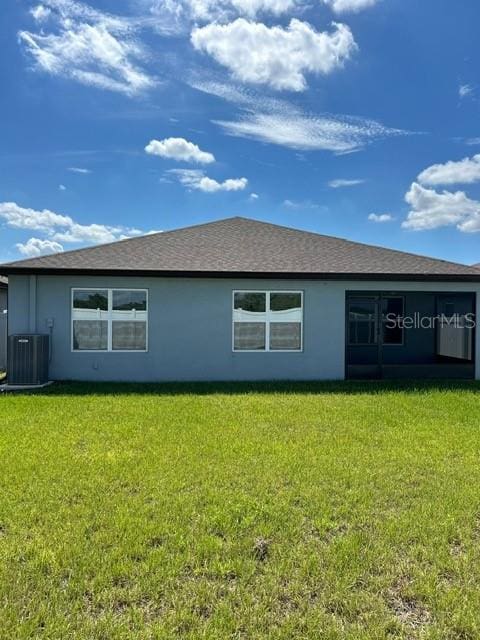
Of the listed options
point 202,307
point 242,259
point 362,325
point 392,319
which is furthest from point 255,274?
point 392,319

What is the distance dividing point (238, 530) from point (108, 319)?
841cm

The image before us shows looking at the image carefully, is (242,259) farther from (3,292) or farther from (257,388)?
(3,292)

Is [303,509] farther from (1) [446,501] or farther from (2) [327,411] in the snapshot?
Answer: (2) [327,411]

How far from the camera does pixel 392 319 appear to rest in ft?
52.4

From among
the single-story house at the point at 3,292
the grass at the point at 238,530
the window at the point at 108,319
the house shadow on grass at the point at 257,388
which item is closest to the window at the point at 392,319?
the house shadow on grass at the point at 257,388

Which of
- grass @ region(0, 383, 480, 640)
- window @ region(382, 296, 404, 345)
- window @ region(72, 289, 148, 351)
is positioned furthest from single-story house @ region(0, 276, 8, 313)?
window @ region(382, 296, 404, 345)

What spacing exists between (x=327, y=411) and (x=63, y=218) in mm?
22273

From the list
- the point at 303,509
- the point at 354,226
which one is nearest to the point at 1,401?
the point at 303,509

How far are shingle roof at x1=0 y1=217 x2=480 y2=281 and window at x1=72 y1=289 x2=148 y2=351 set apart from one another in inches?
27.2

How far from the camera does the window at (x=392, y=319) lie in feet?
52.2

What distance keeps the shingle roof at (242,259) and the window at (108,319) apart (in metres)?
0.69

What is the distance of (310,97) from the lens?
14523 mm

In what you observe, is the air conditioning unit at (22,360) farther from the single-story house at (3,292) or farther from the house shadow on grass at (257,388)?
the single-story house at (3,292)

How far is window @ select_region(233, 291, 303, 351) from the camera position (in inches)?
450
